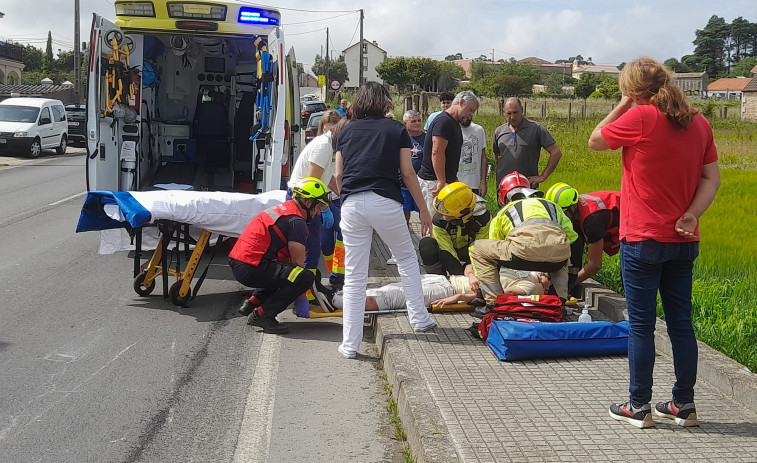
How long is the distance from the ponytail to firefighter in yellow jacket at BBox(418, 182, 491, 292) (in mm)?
3247

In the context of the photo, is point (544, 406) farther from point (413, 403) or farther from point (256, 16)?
point (256, 16)

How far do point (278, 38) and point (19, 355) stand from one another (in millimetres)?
5276

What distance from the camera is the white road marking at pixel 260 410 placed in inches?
199

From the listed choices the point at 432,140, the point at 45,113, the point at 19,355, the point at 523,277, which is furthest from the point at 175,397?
the point at 45,113

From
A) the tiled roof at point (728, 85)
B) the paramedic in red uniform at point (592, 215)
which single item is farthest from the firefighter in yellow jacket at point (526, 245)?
the tiled roof at point (728, 85)

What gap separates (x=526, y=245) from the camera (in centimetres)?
697

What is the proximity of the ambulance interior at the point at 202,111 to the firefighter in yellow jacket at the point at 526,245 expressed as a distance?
6619 millimetres

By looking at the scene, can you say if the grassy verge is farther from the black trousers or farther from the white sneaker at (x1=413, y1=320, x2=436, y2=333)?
the black trousers

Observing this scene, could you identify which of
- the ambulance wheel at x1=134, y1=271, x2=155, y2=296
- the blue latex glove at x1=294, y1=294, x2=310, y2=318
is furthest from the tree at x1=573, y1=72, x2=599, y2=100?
the blue latex glove at x1=294, y1=294, x2=310, y2=318

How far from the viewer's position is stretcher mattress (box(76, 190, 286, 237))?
8238mm

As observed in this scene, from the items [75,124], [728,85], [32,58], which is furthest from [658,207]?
[728,85]

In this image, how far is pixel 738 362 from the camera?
6.04 meters

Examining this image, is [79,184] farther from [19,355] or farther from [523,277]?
[523,277]

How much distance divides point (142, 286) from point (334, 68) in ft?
329
